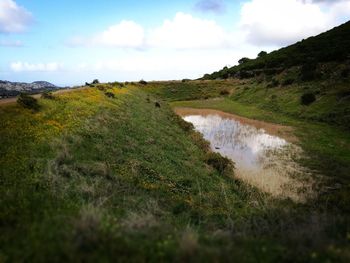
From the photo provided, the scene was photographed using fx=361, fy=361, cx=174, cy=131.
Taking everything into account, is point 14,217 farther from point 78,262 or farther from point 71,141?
point 71,141

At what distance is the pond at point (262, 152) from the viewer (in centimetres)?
1958

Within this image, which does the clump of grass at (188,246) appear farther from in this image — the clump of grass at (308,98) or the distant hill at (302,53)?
the distant hill at (302,53)

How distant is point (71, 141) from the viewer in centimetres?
1869

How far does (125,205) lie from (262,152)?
1804 centimetres

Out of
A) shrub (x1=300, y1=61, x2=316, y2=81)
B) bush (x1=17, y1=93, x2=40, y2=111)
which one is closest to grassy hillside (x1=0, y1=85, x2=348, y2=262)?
bush (x1=17, y1=93, x2=40, y2=111)

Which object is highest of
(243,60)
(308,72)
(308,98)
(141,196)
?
(243,60)

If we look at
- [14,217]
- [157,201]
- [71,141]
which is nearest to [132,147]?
[71,141]

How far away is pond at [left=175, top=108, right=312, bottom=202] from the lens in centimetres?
1958

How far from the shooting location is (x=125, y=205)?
11953 millimetres

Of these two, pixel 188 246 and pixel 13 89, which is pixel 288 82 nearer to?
pixel 13 89

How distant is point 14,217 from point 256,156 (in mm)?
20197

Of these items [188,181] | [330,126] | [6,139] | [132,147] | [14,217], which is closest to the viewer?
[14,217]

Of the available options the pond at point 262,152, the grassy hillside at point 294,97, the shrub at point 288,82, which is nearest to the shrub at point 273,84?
the grassy hillside at point 294,97

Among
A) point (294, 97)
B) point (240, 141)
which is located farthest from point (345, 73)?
point (240, 141)
